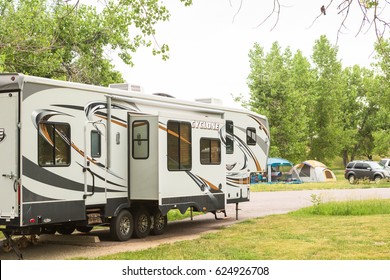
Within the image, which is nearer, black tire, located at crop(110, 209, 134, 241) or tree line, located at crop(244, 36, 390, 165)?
black tire, located at crop(110, 209, 134, 241)

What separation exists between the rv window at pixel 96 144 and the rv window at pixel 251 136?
606 centimetres

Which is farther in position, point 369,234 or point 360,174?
point 360,174

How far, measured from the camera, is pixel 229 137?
16906mm

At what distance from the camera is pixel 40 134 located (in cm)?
1125

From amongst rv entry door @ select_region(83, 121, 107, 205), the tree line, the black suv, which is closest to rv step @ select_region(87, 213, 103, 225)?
rv entry door @ select_region(83, 121, 107, 205)

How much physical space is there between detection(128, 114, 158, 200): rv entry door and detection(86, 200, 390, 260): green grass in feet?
5.07

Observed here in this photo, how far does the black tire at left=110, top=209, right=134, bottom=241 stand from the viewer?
13.1 metres

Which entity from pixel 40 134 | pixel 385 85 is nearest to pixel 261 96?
pixel 385 85

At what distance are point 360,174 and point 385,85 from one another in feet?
58.6

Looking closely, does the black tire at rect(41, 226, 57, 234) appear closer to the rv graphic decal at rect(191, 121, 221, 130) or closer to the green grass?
the green grass

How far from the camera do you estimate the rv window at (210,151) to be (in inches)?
584

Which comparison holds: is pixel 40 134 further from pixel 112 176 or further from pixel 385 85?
pixel 385 85

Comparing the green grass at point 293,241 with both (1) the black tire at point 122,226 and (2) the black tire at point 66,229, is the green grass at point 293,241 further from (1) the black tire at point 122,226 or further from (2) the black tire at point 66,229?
(2) the black tire at point 66,229

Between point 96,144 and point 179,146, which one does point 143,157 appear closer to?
point 179,146
